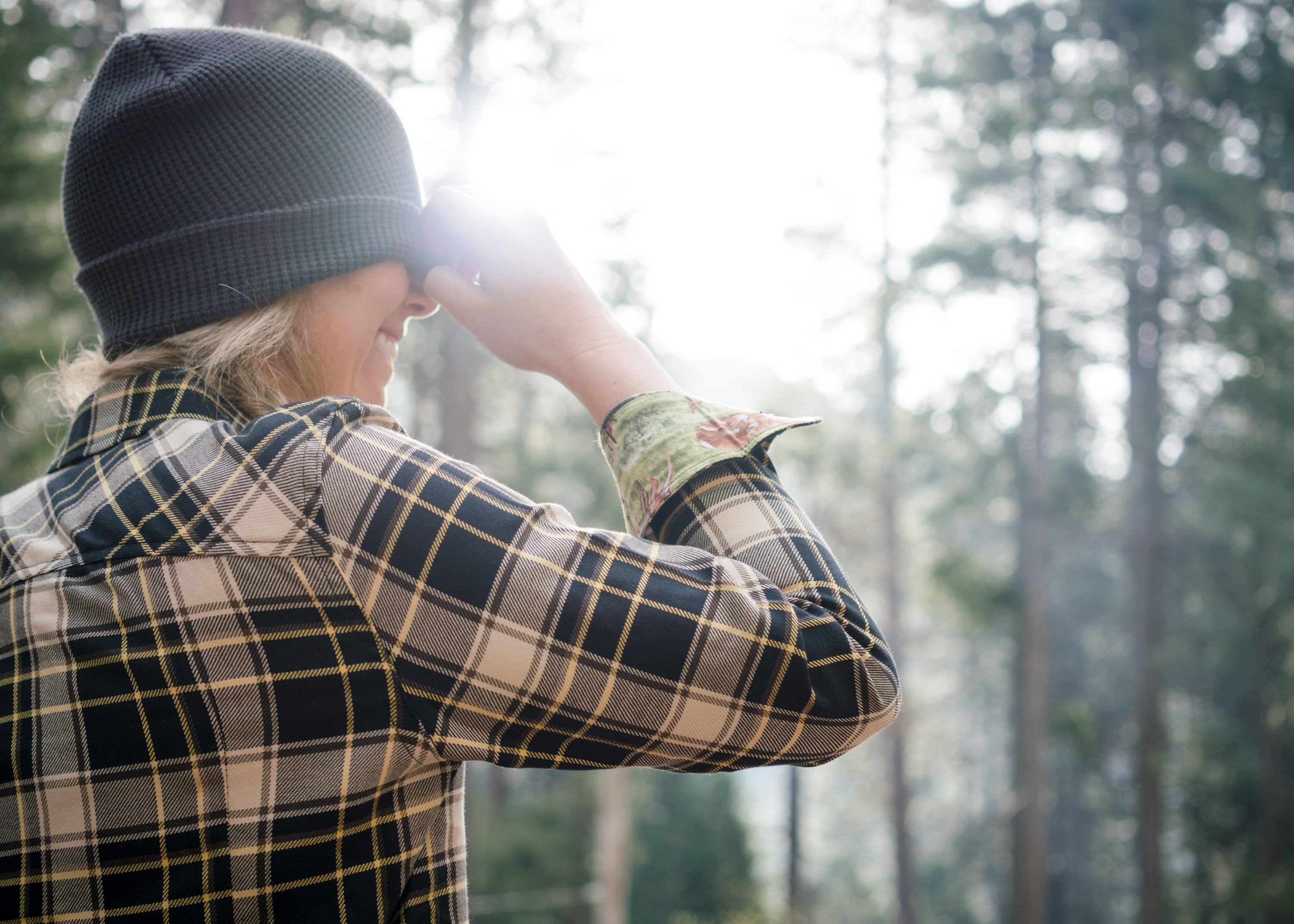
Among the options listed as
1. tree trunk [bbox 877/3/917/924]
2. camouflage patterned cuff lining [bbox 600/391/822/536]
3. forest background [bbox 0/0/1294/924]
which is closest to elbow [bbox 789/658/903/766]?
camouflage patterned cuff lining [bbox 600/391/822/536]

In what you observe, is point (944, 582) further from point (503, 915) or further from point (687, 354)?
point (503, 915)

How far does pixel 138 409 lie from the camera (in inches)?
32.9

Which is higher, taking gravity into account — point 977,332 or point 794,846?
point 977,332

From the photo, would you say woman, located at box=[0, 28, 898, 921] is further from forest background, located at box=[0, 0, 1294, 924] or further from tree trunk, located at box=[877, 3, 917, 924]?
tree trunk, located at box=[877, 3, 917, 924]

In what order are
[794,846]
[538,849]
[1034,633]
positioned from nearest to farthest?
1. [1034,633]
2. [538,849]
3. [794,846]

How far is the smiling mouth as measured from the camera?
3.34 feet

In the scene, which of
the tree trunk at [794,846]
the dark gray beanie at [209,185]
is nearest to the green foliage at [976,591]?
the tree trunk at [794,846]

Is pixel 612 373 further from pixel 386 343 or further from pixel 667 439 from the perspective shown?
pixel 386 343

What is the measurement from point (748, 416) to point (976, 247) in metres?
10.9

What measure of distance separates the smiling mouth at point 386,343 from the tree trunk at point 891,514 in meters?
11.3

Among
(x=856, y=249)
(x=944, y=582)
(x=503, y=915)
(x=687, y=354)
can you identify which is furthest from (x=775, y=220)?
(x=503, y=915)

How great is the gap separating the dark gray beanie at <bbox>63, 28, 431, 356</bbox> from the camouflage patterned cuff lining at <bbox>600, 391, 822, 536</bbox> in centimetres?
34

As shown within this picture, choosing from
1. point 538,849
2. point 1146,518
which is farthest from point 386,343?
point 538,849

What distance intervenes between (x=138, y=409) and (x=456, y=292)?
0.32m
